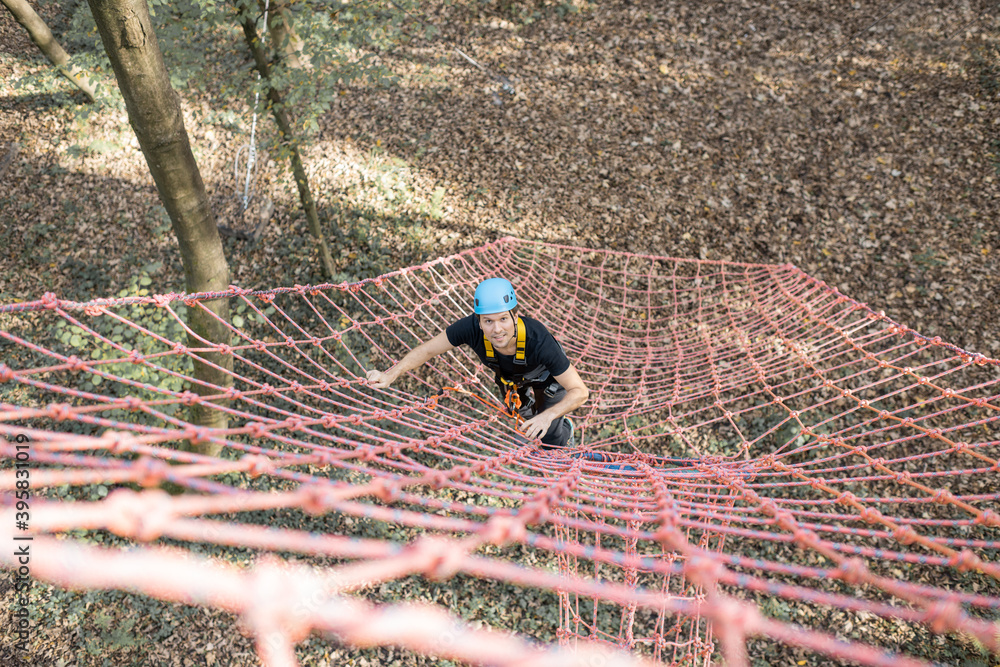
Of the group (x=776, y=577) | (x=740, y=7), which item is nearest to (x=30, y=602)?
(x=776, y=577)

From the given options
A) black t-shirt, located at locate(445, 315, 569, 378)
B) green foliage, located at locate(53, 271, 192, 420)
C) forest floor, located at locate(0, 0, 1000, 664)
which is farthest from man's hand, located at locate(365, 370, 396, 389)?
forest floor, located at locate(0, 0, 1000, 664)

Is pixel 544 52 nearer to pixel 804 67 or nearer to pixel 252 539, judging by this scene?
pixel 804 67

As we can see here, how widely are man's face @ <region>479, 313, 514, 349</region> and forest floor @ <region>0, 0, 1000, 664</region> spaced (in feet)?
8.58

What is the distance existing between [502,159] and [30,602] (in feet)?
16.1

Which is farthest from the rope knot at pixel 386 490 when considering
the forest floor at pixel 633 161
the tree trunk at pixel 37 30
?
the tree trunk at pixel 37 30

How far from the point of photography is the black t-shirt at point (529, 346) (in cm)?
252

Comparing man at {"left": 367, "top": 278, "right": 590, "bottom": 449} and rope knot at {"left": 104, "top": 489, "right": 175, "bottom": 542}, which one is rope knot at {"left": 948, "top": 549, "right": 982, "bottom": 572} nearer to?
man at {"left": 367, "top": 278, "right": 590, "bottom": 449}

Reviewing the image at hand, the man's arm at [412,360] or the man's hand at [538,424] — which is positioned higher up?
the man's arm at [412,360]

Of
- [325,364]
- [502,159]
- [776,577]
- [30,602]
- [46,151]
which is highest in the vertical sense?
[46,151]

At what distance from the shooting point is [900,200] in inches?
194

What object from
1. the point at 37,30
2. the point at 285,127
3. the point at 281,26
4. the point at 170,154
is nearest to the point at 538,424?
the point at 170,154

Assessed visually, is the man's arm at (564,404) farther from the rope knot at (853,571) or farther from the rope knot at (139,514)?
the rope knot at (139,514)

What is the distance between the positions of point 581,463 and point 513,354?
591mm

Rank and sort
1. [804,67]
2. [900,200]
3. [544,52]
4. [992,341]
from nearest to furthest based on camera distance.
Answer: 1. [992,341]
2. [900,200]
3. [804,67]
4. [544,52]
